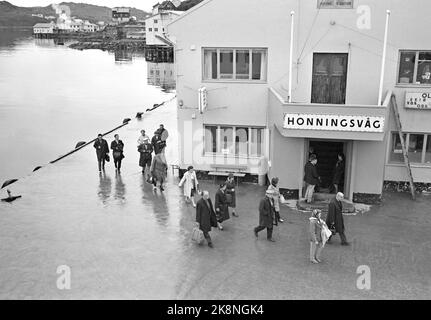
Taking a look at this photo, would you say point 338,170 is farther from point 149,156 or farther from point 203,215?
point 149,156

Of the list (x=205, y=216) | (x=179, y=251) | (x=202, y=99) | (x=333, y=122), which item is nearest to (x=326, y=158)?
(x=333, y=122)

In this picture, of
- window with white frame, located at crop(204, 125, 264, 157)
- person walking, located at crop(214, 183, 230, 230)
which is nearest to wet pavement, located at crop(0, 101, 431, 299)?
person walking, located at crop(214, 183, 230, 230)

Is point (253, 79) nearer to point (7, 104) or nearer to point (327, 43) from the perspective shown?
point (327, 43)

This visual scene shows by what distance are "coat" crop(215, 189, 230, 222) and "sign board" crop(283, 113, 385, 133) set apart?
3.50 metres

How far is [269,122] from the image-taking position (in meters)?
18.3

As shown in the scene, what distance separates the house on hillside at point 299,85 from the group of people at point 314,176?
261 mm

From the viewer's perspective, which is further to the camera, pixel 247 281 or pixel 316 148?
pixel 316 148

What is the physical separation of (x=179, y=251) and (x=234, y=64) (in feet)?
28.4

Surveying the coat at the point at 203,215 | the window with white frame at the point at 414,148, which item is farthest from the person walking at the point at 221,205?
the window with white frame at the point at 414,148

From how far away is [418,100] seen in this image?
677 inches

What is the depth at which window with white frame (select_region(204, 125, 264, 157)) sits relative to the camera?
19.1 m

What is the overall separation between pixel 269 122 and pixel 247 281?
329 inches
